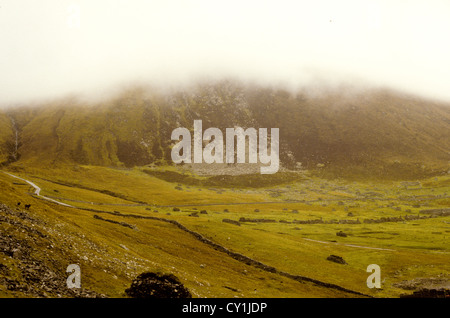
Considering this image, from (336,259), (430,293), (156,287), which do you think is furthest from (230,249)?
(156,287)

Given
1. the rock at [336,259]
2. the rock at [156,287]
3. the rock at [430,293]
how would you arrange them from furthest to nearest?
the rock at [336,259] → the rock at [430,293] → the rock at [156,287]

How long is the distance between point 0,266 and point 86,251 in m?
12.9

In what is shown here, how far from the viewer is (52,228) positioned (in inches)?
1742

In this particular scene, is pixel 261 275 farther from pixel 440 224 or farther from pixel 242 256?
pixel 440 224

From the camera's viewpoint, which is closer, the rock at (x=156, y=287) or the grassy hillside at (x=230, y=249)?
the rock at (x=156, y=287)

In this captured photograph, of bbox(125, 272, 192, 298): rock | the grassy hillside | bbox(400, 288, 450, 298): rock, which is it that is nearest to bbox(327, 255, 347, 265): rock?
the grassy hillside

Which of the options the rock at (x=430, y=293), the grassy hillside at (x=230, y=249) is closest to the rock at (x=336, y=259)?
the grassy hillside at (x=230, y=249)

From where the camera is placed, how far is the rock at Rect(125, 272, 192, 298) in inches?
1364

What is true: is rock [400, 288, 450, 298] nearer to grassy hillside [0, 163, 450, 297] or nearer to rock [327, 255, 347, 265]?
grassy hillside [0, 163, 450, 297]

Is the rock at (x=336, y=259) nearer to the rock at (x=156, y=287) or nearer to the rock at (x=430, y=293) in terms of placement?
the rock at (x=430, y=293)

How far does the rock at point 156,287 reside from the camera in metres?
34.7

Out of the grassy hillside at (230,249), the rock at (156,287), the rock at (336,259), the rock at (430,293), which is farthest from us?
the rock at (336,259)

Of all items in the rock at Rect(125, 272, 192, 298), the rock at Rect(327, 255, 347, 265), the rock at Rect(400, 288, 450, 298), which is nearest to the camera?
the rock at Rect(125, 272, 192, 298)
